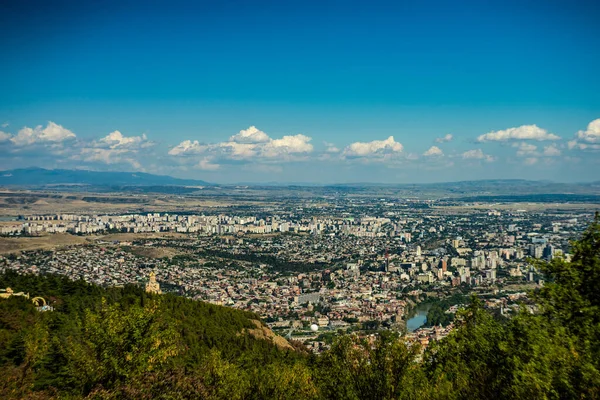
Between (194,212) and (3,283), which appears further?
(194,212)

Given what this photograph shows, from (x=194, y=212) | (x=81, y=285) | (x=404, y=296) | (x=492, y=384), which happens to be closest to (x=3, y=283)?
(x=81, y=285)

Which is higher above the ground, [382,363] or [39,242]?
[382,363]

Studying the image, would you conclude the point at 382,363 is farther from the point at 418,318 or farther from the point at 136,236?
the point at 136,236

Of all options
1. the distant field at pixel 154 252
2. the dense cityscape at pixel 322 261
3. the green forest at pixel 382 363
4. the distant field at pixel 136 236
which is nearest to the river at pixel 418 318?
the dense cityscape at pixel 322 261

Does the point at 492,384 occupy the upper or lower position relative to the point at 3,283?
upper

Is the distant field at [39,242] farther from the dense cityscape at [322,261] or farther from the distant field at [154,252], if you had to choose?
the distant field at [154,252]

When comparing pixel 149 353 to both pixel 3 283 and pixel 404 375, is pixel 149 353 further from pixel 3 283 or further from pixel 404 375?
pixel 3 283

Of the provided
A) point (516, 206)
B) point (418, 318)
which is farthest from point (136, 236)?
point (516, 206)
